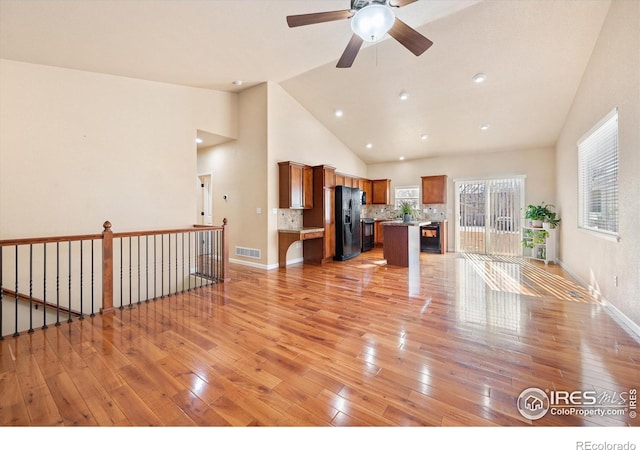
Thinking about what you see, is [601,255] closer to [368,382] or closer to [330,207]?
[368,382]

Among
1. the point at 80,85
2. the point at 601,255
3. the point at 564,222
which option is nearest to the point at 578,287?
the point at 601,255

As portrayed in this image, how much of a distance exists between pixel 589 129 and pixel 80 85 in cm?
746

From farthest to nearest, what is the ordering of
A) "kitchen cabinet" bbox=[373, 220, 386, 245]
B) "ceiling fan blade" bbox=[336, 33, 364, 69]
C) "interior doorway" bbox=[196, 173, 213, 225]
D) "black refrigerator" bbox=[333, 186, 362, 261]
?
"kitchen cabinet" bbox=[373, 220, 386, 245]
"interior doorway" bbox=[196, 173, 213, 225]
"black refrigerator" bbox=[333, 186, 362, 261]
"ceiling fan blade" bbox=[336, 33, 364, 69]

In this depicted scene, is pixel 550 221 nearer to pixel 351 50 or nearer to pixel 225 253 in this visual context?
pixel 351 50

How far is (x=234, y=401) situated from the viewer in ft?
5.45

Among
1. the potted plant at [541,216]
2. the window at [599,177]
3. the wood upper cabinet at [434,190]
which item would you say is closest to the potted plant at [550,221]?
the potted plant at [541,216]

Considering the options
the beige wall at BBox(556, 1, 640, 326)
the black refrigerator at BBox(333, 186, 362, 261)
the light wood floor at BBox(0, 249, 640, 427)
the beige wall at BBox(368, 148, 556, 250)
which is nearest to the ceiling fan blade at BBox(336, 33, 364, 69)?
the beige wall at BBox(556, 1, 640, 326)

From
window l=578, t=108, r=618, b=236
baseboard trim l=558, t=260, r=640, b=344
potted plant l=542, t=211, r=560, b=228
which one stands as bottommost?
baseboard trim l=558, t=260, r=640, b=344

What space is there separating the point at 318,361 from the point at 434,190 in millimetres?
6943

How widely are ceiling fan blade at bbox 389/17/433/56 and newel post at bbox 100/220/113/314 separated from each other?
12.1 ft

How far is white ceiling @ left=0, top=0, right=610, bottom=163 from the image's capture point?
2.97 m

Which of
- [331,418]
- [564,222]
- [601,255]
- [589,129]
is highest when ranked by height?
[589,129]

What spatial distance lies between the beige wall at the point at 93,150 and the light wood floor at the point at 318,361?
1842 millimetres

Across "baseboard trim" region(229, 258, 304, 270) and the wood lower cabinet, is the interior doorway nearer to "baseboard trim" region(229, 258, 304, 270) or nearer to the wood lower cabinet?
"baseboard trim" region(229, 258, 304, 270)
